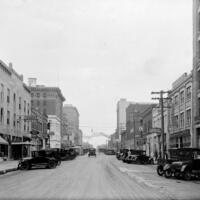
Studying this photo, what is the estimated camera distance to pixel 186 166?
25594mm

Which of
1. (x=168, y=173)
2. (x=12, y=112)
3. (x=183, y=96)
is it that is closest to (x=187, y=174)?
(x=168, y=173)

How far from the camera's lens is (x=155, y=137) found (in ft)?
269

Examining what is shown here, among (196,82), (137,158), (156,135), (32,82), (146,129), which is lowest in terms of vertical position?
(137,158)

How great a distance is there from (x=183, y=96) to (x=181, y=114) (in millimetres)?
2902

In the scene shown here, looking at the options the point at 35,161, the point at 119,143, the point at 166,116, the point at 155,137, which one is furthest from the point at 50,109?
the point at 35,161

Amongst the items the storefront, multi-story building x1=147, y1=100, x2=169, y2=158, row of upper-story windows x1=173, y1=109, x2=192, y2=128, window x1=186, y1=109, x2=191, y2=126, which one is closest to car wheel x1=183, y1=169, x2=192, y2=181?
row of upper-story windows x1=173, y1=109, x2=192, y2=128

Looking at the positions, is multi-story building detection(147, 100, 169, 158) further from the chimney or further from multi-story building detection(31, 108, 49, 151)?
the chimney

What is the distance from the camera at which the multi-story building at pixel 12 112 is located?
57188mm

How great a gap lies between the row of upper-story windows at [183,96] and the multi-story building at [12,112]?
21955 millimetres

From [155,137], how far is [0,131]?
36.1 m

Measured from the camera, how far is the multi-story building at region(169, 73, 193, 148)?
178 feet

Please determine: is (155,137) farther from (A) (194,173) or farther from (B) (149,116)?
(A) (194,173)

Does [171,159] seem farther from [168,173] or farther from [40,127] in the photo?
[40,127]

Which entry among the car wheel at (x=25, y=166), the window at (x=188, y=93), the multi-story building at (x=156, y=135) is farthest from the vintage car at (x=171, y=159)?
the multi-story building at (x=156, y=135)
